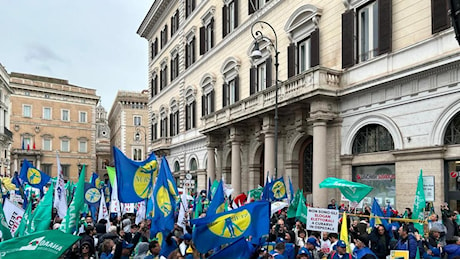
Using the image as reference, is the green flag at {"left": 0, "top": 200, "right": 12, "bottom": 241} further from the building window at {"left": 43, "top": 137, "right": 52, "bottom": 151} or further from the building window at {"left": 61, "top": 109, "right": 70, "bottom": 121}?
the building window at {"left": 61, "top": 109, "right": 70, "bottom": 121}

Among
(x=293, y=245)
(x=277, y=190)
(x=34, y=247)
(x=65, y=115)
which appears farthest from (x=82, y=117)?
(x=34, y=247)

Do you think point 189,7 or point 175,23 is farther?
point 175,23

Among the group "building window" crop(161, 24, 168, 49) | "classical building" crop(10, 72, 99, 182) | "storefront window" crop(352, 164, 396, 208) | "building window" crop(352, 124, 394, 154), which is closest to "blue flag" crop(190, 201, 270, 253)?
"storefront window" crop(352, 164, 396, 208)

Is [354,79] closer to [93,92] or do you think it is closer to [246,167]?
[246,167]

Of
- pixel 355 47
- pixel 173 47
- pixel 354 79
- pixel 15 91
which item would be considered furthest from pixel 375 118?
pixel 15 91

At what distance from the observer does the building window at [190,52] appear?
33.5 metres

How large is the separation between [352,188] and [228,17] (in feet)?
56.9

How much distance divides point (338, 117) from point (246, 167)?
8331mm

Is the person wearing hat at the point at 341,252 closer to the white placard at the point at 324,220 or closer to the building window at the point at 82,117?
the white placard at the point at 324,220

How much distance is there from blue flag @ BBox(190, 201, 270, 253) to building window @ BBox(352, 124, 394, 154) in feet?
31.1

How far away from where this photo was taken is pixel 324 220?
890 cm

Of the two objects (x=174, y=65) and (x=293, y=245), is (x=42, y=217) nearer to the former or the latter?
(x=293, y=245)

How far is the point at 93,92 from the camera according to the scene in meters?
68.1

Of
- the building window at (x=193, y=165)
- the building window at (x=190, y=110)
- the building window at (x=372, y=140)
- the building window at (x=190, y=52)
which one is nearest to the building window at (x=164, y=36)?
the building window at (x=190, y=52)
